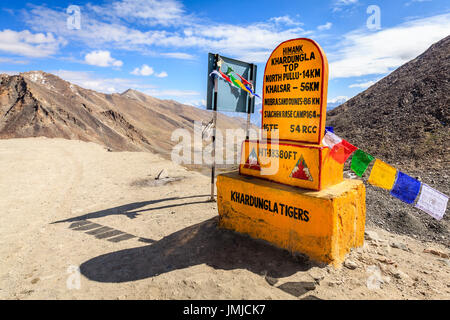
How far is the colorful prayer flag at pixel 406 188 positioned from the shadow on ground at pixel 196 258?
87.5 inches

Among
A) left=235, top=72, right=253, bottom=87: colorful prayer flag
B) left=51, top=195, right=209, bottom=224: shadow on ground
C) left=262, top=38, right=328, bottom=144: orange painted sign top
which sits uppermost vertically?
left=235, top=72, right=253, bottom=87: colorful prayer flag

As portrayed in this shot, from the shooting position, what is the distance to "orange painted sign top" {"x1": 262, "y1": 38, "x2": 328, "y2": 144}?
4.14 m

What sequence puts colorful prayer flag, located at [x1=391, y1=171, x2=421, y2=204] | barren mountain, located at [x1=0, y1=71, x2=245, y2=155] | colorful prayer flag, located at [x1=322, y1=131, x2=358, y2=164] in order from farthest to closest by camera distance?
barren mountain, located at [x1=0, y1=71, x2=245, y2=155], colorful prayer flag, located at [x1=391, y1=171, x2=421, y2=204], colorful prayer flag, located at [x1=322, y1=131, x2=358, y2=164]

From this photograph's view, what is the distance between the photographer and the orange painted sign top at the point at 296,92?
13.6 ft

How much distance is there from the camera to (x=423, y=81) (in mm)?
16938

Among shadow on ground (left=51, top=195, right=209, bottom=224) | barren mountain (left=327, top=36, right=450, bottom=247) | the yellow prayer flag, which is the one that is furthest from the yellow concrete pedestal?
barren mountain (left=327, top=36, right=450, bottom=247)

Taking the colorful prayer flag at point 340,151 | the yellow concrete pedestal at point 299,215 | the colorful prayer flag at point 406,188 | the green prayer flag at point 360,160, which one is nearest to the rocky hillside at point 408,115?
the colorful prayer flag at point 406,188

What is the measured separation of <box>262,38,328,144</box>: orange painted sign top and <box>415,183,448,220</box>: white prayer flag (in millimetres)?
2164

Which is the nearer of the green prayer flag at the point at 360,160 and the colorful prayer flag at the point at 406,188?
the colorful prayer flag at the point at 406,188

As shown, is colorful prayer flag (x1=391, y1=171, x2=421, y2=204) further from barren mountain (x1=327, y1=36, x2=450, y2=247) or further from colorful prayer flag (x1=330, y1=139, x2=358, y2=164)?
barren mountain (x1=327, y1=36, x2=450, y2=247)

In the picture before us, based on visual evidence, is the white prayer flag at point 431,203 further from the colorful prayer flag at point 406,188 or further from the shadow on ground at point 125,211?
the shadow on ground at point 125,211

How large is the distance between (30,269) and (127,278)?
1663 mm

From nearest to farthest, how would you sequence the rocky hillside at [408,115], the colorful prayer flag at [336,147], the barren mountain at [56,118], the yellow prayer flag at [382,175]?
the colorful prayer flag at [336,147] → the yellow prayer flag at [382,175] → the rocky hillside at [408,115] → the barren mountain at [56,118]

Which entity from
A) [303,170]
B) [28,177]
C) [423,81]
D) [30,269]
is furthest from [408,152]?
[28,177]
